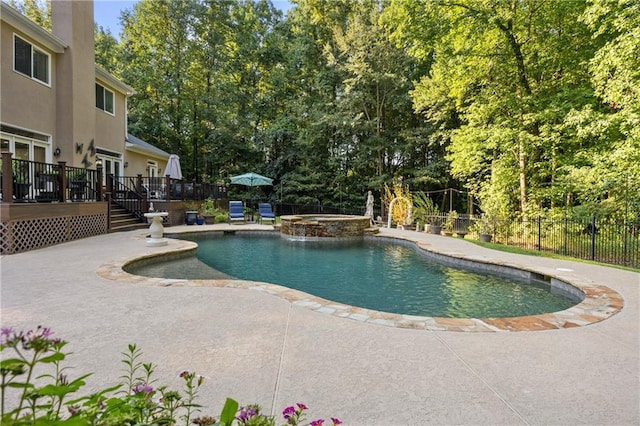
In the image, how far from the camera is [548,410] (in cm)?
237

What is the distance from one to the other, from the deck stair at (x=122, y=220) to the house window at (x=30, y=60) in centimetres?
473

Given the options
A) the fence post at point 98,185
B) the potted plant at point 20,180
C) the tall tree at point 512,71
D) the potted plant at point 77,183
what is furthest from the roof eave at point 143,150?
the tall tree at point 512,71

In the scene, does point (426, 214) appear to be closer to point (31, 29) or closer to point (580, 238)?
point (580, 238)

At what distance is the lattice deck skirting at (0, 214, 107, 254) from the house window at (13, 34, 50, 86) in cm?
488

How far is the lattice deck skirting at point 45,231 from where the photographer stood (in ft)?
25.7

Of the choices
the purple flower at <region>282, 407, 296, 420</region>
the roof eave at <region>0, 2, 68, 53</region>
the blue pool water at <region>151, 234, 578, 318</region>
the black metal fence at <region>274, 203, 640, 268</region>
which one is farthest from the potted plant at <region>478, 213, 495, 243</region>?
the roof eave at <region>0, 2, 68, 53</region>

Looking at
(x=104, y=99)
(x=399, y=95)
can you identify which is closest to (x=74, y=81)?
(x=104, y=99)

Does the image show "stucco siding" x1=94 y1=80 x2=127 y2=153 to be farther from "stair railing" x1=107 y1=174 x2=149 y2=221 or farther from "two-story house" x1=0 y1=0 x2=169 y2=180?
"stair railing" x1=107 y1=174 x2=149 y2=221

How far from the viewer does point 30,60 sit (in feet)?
35.8

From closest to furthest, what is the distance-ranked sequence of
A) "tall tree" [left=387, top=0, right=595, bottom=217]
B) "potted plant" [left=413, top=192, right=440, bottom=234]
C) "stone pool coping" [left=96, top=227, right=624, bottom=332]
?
"stone pool coping" [left=96, top=227, right=624, bottom=332], "tall tree" [left=387, top=0, right=595, bottom=217], "potted plant" [left=413, top=192, right=440, bottom=234]

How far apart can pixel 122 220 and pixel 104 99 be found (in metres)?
5.99

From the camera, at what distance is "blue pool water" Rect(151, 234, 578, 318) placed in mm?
5660

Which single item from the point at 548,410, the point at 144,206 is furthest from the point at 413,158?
the point at 548,410

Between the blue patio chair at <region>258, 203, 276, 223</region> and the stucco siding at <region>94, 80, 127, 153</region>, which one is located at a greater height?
the stucco siding at <region>94, 80, 127, 153</region>
